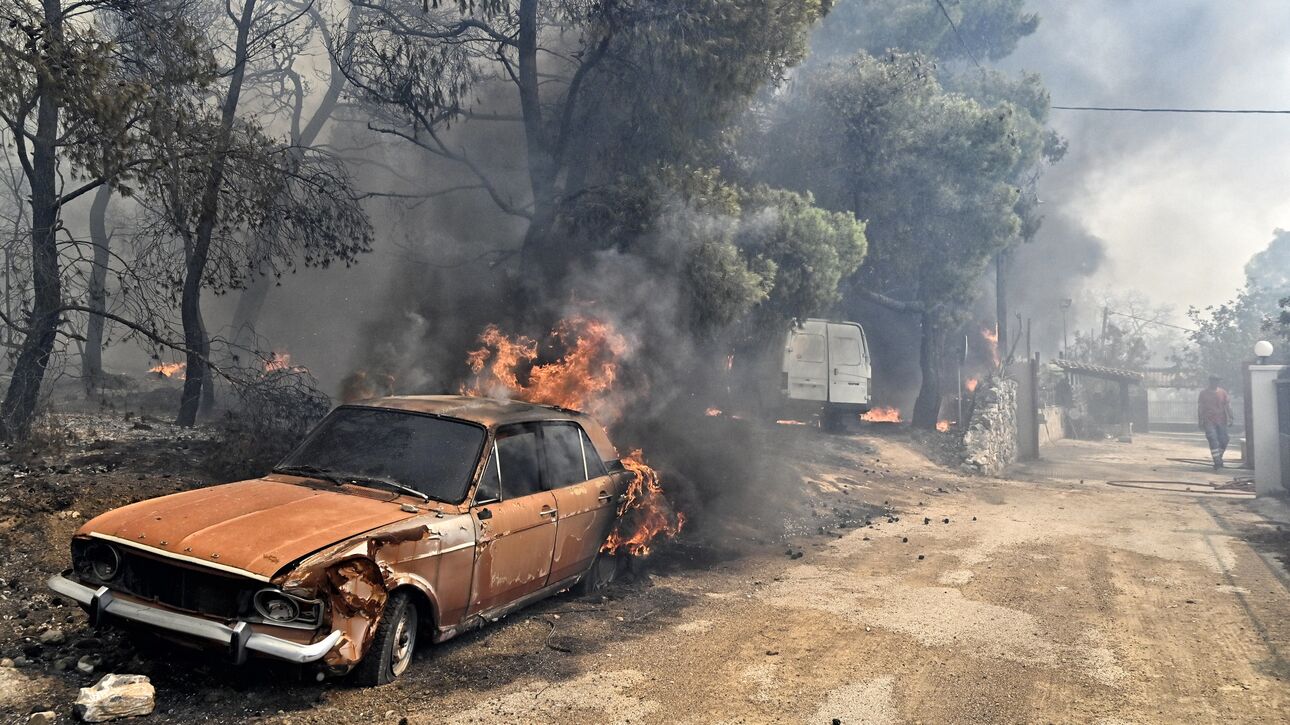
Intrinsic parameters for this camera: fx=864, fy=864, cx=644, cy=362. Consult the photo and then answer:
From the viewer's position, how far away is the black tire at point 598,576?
7125 mm

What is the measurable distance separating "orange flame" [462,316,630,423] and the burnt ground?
218 centimetres

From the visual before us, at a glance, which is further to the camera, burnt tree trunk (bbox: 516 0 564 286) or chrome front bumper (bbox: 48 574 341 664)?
burnt tree trunk (bbox: 516 0 564 286)

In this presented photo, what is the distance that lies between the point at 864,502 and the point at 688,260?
473 centimetres

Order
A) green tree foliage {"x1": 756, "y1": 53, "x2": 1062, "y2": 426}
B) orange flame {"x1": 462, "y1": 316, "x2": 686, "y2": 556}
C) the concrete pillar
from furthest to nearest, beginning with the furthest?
green tree foliage {"x1": 756, "y1": 53, "x2": 1062, "y2": 426}
the concrete pillar
orange flame {"x1": 462, "y1": 316, "x2": 686, "y2": 556}

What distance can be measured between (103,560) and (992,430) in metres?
19.8

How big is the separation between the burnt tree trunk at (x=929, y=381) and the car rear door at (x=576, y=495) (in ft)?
62.4

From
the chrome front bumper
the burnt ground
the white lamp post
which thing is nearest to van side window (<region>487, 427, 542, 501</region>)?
the burnt ground

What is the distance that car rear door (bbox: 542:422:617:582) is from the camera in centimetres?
627

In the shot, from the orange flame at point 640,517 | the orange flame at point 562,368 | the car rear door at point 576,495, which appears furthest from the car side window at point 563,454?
the orange flame at point 562,368

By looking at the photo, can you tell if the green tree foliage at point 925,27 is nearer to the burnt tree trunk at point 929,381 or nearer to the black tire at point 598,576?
the burnt tree trunk at point 929,381

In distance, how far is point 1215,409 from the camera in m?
21.4

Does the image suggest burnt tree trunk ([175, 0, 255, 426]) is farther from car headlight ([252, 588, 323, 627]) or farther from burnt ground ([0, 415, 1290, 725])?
car headlight ([252, 588, 323, 627])

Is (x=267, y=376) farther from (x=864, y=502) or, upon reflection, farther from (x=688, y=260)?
(x=864, y=502)

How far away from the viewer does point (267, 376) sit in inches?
415
